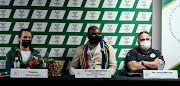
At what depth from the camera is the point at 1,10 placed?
12.6 ft

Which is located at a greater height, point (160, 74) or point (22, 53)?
point (22, 53)

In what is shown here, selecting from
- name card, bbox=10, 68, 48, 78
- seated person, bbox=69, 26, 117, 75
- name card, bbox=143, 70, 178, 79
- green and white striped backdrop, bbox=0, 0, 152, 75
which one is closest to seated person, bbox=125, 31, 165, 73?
seated person, bbox=69, 26, 117, 75

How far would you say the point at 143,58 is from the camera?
342 cm

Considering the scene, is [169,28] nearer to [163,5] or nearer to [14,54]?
[163,5]

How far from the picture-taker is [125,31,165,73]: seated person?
324 cm

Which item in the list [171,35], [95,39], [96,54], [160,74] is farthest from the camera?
[171,35]

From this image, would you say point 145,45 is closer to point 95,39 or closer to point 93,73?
→ point 95,39

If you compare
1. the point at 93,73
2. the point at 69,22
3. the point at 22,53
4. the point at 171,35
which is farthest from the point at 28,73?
Answer: the point at 171,35

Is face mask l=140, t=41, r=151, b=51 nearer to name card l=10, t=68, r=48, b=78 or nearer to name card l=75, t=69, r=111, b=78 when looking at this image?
name card l=75, t=69, r=111, b=78

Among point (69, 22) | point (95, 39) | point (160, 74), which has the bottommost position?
point (160, 74)

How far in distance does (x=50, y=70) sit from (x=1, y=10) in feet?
5.95

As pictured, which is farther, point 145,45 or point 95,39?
point 145,45

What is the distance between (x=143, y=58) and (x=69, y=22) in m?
1.52

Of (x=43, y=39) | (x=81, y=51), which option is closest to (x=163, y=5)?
(x=81, y=51)
